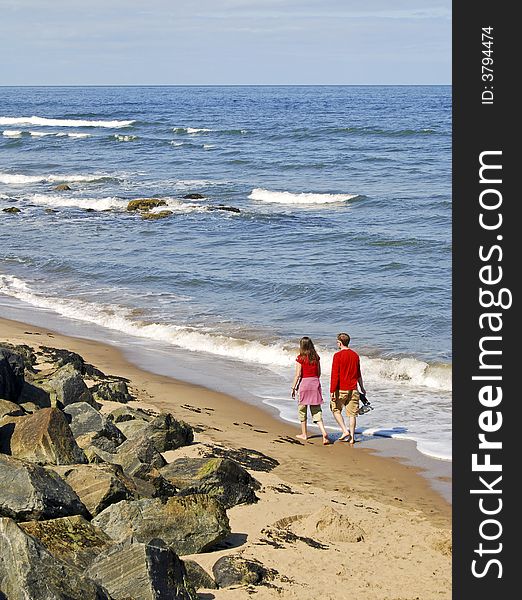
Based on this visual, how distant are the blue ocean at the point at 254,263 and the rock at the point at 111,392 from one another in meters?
1.91

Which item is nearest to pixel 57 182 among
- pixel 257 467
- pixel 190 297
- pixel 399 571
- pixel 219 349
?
pixel 190 297

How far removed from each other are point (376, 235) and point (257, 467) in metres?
18.1

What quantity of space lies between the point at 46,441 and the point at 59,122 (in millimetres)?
80513

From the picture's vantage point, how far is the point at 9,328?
17562 mm

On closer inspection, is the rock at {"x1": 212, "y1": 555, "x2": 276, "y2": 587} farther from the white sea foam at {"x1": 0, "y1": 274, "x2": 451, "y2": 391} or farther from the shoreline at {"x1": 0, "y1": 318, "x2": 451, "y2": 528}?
the white sea foam at {"x1": 0, "y1": 274, "x2": 451, "y2": 391}

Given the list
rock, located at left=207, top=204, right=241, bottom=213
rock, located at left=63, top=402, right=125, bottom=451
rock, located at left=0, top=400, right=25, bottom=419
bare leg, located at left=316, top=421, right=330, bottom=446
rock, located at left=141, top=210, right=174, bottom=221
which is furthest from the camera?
rock, located at left=207, top=204, right=241, bottom=213

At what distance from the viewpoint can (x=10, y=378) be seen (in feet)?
34.4

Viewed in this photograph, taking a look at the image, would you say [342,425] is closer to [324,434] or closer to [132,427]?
[324,434]

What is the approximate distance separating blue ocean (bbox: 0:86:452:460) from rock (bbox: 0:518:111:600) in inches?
253

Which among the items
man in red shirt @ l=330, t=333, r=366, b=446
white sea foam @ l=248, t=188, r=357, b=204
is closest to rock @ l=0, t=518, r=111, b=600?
man in red shirt @ l=330, t=333, r=366, b=446

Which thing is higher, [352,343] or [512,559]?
[512,559]

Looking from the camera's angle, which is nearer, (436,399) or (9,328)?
(436,399)

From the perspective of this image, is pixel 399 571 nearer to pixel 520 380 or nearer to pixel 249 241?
pixel 520 380

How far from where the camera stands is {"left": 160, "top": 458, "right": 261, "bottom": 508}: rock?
28.9ft
